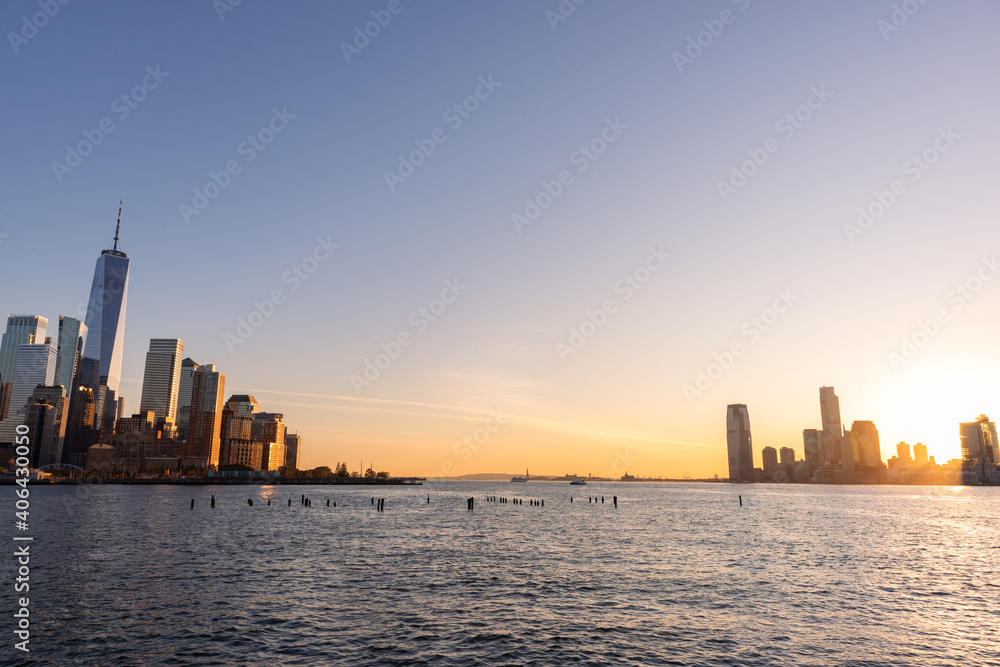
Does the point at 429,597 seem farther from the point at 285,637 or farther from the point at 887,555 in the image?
the point at 887,555

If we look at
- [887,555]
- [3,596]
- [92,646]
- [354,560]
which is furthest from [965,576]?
[3,596]

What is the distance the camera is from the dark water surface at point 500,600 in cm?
2695

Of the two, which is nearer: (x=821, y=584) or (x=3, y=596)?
(x=3, y=596)

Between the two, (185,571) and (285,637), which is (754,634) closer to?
(285,637)

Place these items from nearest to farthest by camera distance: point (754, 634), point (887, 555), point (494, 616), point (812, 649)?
1. point (812, 649)
2. point (754, 634)
3. point (494, 616)
4. point (887, 555)

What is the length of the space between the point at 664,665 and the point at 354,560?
110 feet

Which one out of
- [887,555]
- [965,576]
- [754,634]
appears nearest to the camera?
[754,634]

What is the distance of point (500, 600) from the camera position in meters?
37.0

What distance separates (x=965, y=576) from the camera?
158ft

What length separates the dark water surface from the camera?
27.0 metres

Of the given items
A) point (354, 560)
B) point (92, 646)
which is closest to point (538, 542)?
point (354, 560)

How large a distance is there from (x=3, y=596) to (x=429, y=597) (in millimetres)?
25094

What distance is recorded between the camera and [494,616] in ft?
A: 109

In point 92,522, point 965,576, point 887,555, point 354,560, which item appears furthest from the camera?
point 92,522
